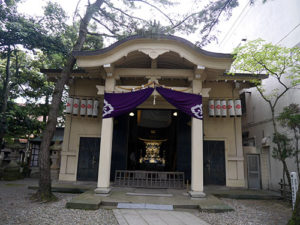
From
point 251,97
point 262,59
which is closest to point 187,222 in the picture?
point 262,59

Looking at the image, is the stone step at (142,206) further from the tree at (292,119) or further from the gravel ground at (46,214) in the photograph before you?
the tree at (292,119)

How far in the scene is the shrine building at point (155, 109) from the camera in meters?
7.26

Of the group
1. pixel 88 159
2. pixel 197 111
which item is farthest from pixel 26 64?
pixel 197 111

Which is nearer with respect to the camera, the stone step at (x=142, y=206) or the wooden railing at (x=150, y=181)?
the stone step at (x=142, y=206)

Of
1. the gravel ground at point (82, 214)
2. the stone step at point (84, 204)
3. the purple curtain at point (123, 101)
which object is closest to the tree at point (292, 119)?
the gravel ground at point (82, 214)

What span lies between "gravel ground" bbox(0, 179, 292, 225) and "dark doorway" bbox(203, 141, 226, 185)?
7.74 ft

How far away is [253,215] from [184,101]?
402 cm

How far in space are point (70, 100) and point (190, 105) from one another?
5659mm

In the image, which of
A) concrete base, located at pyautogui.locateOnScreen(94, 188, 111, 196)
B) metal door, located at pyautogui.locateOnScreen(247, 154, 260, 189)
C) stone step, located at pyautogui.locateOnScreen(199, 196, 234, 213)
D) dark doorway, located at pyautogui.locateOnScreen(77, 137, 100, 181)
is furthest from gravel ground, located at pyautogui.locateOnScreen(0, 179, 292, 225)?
metal door, located at pyautogui.locateOnScreen(247, 154, 260, 189)

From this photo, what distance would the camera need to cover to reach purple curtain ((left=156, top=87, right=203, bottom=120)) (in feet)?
23.8

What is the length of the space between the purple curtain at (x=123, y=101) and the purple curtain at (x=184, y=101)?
58 centimetres

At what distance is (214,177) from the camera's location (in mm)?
9266

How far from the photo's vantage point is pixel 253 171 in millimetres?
9844

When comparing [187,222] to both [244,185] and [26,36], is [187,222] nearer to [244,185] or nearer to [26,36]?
[244,185]
